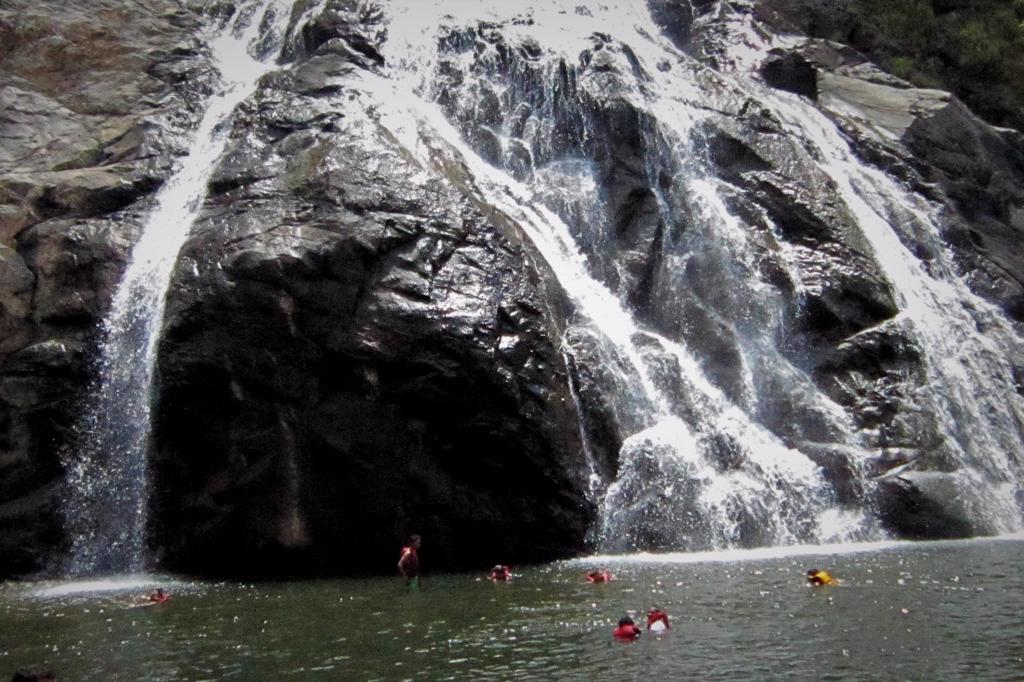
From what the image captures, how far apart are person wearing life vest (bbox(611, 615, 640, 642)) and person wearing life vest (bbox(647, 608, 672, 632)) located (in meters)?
0.34

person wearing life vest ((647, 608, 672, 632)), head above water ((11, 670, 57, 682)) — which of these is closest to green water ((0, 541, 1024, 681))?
person wearing life vest ((647, 608, 672, 632))

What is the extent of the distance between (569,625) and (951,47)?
4155 centimetres

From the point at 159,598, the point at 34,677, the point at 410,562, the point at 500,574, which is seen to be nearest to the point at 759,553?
the point at 500,574

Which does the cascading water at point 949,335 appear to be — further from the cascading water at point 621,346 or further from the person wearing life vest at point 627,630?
the person wearing life vest at point 627,630

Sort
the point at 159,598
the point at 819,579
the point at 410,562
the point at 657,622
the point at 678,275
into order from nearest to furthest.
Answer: the point at 657,622
the point at 819,579
the point at 159,598
the point at 410,562
the point at 678,275

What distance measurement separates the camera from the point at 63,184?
2498 cm

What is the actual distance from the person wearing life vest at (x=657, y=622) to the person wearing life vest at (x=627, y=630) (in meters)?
0.34

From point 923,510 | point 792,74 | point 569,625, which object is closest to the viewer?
point 569,625

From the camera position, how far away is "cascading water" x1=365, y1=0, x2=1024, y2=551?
21797 mm

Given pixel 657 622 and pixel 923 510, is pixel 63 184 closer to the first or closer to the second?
pixel 657 622

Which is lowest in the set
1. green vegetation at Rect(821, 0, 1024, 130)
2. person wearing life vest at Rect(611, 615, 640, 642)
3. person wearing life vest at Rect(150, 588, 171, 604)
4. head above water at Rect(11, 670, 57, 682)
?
head above water at Rect(11, 670, 57, 682)

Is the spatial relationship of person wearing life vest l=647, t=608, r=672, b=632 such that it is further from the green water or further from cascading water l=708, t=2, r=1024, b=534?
cascading water l=708, t=2, r=1024, b=534

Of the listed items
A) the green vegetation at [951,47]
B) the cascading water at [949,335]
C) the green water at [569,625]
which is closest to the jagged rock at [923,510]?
the cascading water at [949,335]

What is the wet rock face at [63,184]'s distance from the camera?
21594 mm
